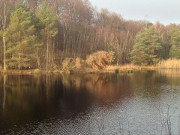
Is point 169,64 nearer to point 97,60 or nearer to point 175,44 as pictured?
point 175,44

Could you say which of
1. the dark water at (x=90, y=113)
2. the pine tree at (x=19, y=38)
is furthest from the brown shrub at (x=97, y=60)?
the dark water at (x=90, y=113)

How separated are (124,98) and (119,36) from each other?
111 feet

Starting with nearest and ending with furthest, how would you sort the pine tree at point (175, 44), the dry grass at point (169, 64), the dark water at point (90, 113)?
the dark water at point (90, 113)
the dry grass at point (169, 64)
the pine tree at point (175, 44)

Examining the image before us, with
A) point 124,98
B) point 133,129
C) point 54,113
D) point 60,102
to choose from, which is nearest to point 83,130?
point 133,129

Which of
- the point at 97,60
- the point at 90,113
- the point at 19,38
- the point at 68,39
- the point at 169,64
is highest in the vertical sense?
the point at 68,39

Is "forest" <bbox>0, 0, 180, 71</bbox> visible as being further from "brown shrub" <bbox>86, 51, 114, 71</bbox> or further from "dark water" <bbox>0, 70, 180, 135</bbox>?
"dark water" <bbox>0, 70, 180, 135</bbox>

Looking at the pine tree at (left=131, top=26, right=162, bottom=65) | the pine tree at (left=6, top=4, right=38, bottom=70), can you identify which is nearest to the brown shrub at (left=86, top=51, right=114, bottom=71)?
the pine tree at (left=6, top=4, right=38, bottom=70)

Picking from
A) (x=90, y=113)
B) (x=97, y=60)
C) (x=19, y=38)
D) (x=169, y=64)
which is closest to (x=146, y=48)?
(x=169, y=64)

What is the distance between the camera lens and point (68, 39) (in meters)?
37.2

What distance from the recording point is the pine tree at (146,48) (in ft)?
115

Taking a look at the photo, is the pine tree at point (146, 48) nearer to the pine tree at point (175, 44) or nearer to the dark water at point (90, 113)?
the pine tree at point (175, 44)

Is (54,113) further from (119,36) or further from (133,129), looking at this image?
(119,36)

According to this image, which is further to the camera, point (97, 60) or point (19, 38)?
point (97, 60)

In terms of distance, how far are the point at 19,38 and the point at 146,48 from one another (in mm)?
21708
